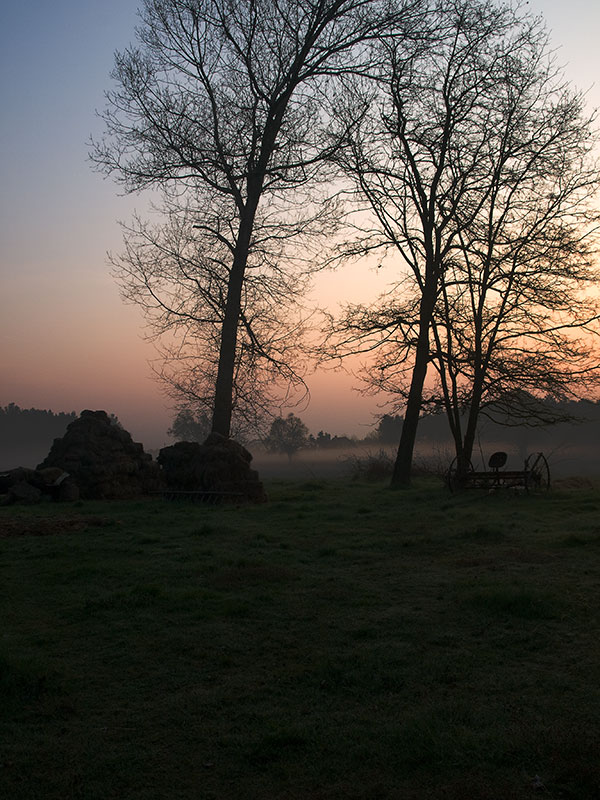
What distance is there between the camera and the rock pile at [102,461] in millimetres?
19812

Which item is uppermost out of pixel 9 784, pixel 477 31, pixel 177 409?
pixel 477 31

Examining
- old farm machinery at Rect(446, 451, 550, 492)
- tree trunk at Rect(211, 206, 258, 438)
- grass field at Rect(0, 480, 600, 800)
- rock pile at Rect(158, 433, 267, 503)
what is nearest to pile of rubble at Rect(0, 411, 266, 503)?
rock pile at Rect(158, 433, 267, 503)

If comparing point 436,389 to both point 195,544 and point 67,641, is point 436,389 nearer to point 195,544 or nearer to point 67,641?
point 195,544

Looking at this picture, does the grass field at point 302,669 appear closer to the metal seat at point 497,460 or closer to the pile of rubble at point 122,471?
the pile of rubble at point 122,471

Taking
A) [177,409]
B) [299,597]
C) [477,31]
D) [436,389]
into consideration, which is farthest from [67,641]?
[477,31]

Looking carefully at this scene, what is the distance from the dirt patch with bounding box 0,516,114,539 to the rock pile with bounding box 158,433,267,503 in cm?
445

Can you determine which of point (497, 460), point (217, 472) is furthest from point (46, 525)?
point (497, 460)

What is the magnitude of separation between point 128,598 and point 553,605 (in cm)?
470

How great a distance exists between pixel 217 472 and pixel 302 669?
1358 centimetres

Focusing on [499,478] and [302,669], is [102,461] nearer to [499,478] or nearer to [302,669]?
[499,478]

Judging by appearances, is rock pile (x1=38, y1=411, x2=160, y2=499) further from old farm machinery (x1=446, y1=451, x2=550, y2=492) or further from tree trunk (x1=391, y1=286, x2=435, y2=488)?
old farm machinery (x1=446, y1=451, x2=550, y2=492)

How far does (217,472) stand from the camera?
19078mm

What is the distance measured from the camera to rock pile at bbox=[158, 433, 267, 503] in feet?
62.2

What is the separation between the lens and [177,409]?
90.2ft
